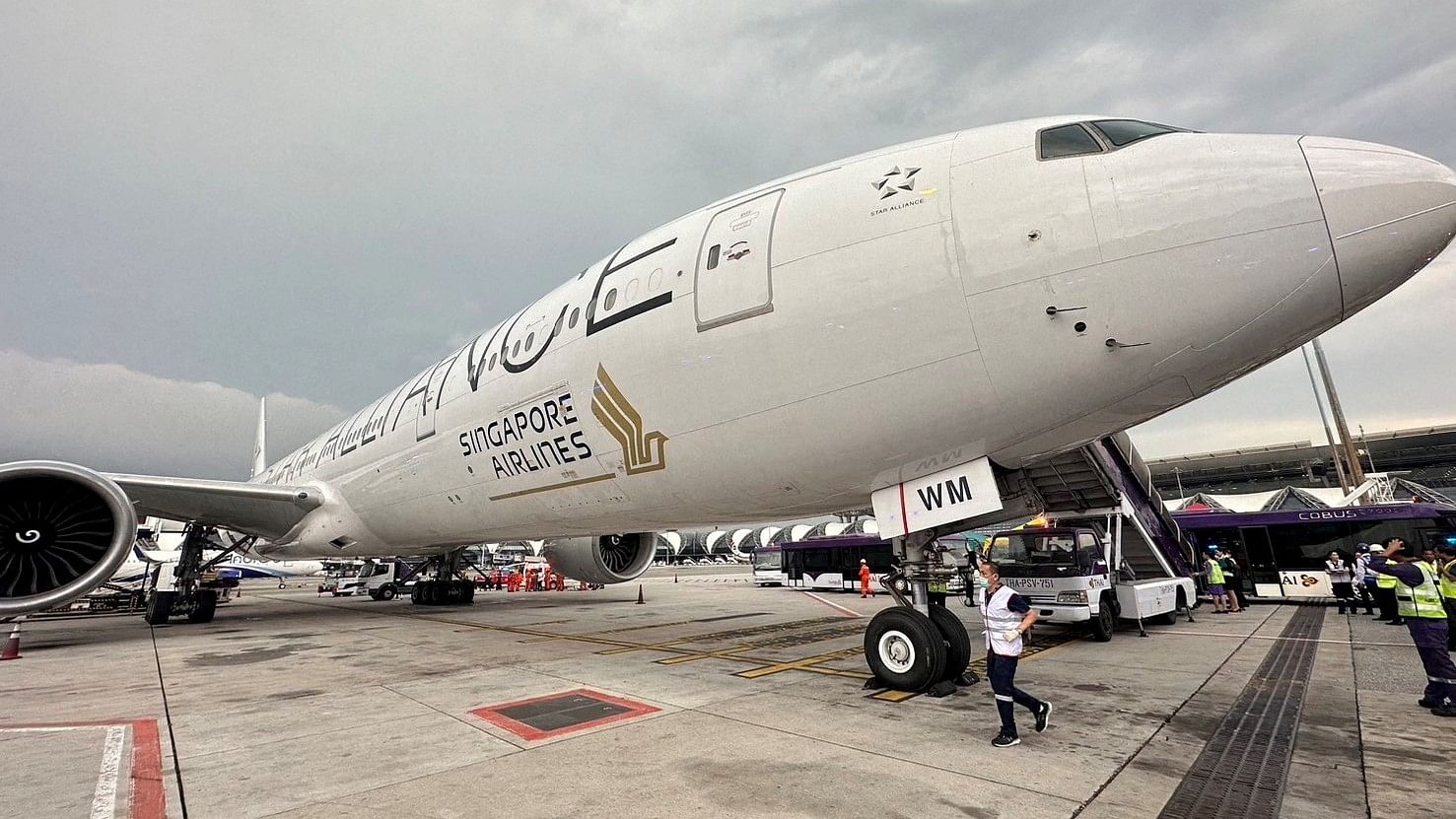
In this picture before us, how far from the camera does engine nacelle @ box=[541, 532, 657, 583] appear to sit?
15320mm

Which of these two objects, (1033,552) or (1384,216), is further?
(1033,552)

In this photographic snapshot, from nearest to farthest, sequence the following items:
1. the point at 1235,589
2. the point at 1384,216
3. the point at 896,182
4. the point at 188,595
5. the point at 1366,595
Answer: the point at 1384,216, the point at 896,182, the point at 1366,595, the point at 188,595, the point at 1235,589

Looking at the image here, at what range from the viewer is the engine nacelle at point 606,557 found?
15.3m

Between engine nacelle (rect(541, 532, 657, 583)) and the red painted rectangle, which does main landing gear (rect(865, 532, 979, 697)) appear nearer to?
the red painted rectangle

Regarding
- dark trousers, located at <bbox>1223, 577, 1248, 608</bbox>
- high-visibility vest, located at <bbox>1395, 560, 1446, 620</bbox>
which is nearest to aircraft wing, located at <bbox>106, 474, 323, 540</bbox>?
high-visibility vest, located at <bbox>1395, 560, 1446, 620</bbox>

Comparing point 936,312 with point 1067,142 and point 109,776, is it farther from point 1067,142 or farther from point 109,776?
point 109,776

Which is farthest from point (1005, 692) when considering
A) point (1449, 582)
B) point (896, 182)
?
point (1449, 582)

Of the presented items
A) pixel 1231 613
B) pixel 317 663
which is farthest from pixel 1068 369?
pixel 1231 613

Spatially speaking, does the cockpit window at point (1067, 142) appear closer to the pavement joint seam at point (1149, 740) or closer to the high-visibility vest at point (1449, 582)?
the pavement joint seam at point (1149, 740)

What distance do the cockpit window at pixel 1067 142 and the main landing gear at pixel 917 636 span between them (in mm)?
3291

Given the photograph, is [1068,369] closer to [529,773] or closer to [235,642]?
[529,773]

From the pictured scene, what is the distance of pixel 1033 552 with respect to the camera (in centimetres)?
1147

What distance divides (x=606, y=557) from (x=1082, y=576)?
9598 mm

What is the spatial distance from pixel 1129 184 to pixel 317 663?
35.2 feet
